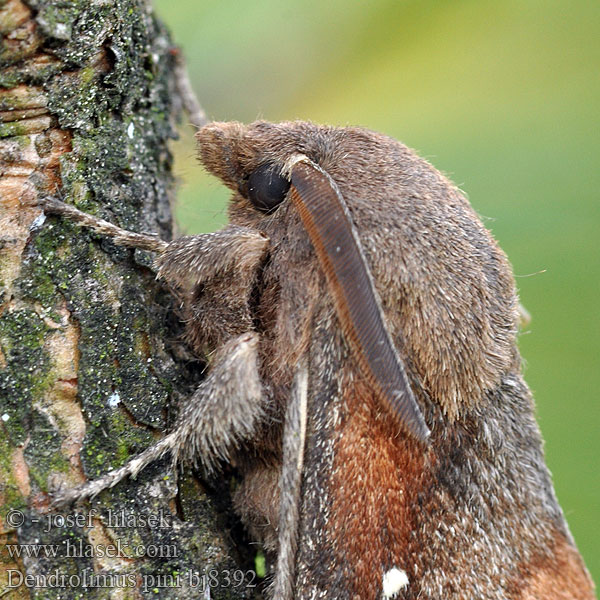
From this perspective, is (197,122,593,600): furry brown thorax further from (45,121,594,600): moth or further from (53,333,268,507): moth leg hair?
(53,333,268,507): moth leg hair

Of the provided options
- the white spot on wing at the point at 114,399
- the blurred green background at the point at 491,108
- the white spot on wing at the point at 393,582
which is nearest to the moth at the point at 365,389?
the white spot on wing at the point at 393,582

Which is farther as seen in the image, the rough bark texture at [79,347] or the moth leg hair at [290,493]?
the moth leg hair at [290,493]

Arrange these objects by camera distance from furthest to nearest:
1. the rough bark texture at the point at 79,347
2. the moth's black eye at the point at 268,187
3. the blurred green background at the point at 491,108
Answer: the blurred green background at the point at 491,108
the moth's black eye at the point at 268,187
the rough bark texture at the point at 79,347

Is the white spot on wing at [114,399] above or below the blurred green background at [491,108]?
below

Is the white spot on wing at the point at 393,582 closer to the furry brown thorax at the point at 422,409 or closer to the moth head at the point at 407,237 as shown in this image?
the furry brown thorax at the point at 422,409

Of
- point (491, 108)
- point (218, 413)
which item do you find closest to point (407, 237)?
point (218, 413)
